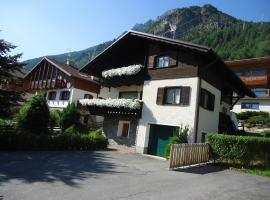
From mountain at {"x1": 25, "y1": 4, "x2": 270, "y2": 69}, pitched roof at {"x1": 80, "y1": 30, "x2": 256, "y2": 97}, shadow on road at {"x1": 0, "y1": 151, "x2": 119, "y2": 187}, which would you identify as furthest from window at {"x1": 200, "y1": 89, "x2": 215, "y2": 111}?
mountain at {"x1": 25, "y1": 4, "x2": 270, "y2": 69}

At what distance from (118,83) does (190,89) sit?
7.34 m

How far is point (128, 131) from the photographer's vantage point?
21.5 meters

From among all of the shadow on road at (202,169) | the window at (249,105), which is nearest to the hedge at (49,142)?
the shadow on road at (202,169)

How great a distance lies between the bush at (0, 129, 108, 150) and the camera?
573 inches

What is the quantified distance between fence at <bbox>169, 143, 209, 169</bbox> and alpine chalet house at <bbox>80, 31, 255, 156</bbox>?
7.88 feet

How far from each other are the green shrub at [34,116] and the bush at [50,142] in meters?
2.63

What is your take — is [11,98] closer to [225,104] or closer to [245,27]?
[225,104]

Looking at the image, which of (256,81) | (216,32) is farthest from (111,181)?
(216,32)

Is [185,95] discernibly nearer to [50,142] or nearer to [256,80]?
[50,142]

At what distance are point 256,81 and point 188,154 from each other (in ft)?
97.5

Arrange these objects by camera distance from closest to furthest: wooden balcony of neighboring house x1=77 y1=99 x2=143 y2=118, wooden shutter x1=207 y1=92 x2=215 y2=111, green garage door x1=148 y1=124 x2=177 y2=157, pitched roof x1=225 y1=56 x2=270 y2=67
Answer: green garage door x1=148 y1=124 x2=177 y2=157, wooden shutter x1=207 y1=92 x2=215 y2=111, wooden balcony of neighboring house x1=77 y1=99 x2=143 y2=118, pitched roof x1=225 y1=56 x2=270 y2=67

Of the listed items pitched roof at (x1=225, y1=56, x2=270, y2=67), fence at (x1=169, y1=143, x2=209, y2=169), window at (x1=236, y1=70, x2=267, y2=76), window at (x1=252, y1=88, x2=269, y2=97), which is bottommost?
fence at (x1=169, y1=143, x2=209, y2=169)

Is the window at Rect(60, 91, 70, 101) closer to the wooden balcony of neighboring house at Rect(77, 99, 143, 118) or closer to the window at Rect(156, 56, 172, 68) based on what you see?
the wooden balcony of neighboring house at Rect(77, 99, 143, 118)

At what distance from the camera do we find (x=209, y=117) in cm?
1939
